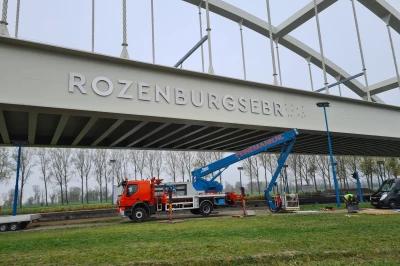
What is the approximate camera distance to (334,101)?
2211cm

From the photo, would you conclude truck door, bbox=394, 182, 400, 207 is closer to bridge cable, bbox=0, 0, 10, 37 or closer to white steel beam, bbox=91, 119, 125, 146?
white steel beam, bbox=91, 119, 125, 146

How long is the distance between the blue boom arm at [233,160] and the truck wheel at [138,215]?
13.2ft

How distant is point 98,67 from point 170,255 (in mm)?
10435

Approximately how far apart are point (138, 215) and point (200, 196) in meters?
4.18

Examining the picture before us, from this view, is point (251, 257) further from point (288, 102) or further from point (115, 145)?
point (115, 145)

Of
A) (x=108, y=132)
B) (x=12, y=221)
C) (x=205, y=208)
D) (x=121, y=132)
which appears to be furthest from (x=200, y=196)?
(x=12, y=221)

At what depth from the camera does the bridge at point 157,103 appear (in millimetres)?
12266

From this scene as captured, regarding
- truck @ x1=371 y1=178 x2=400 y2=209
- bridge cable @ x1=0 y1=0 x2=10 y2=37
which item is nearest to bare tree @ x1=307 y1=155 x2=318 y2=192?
truck @ x1=371 y1=178 x2=400 y2=209

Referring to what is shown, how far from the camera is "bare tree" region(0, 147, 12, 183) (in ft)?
111

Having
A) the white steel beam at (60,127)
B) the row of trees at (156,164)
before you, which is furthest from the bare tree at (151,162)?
the white steel beam at (60,127)

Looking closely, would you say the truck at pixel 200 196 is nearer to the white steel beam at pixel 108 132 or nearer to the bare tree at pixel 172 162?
the white steel beam at pixel 108 132

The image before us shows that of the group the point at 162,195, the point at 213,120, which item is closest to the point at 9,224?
the point at 162,195

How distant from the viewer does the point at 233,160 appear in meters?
18.8

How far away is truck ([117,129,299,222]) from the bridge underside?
6.55ft
